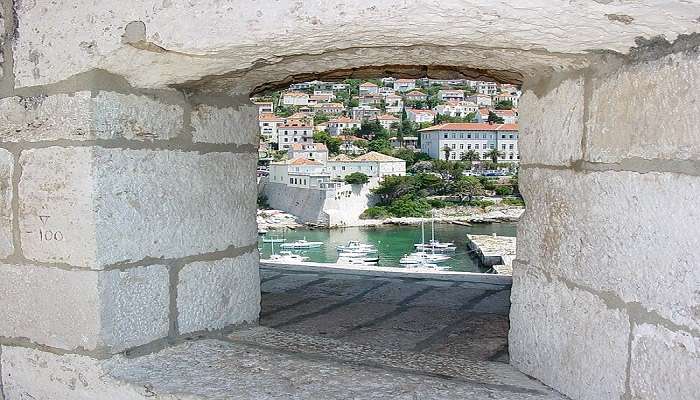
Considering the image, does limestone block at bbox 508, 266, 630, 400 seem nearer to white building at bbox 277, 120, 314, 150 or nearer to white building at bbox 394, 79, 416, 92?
white building at bbox 277, 120, 314, 150

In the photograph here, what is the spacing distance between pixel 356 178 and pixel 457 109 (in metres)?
36.8

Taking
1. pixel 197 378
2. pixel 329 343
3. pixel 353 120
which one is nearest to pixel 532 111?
pixel 329 343

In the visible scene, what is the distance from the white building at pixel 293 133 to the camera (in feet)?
219

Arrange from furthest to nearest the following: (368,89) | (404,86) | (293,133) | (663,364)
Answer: (404,86) → (368,89) → (293,133) → (663,364)

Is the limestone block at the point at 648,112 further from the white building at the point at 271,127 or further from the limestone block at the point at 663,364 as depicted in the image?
the white building at the point at 271,127

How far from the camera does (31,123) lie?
1985 mm

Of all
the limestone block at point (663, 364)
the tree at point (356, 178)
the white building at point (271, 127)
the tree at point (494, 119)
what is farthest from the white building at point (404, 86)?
the limestone block at point (663, 364)

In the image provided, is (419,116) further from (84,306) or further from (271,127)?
(84,306)

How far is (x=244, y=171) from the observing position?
2359mm

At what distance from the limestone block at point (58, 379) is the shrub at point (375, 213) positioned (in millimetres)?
43485

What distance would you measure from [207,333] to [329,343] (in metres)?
0.39

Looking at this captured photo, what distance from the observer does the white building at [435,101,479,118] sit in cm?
7912

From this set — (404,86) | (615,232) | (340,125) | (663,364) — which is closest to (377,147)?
(340,125)

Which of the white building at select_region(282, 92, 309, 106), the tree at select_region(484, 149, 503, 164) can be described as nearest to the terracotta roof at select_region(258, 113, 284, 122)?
the white building at select_region(282, 92, 309, 106)
